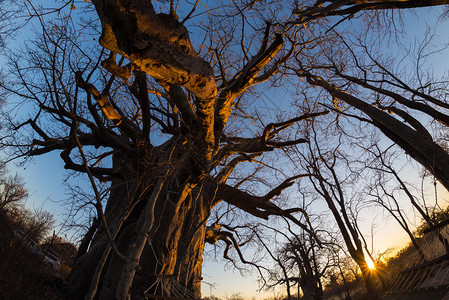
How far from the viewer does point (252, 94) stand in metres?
6.21

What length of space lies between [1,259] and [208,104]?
442 centimetres

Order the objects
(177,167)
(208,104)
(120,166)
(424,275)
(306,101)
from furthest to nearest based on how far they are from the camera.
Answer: (306,101), (120,166), (177,167), (208,104), (424,275)

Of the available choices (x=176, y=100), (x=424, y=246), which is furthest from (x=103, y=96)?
(x=424, y=246)

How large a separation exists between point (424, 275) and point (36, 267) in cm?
628

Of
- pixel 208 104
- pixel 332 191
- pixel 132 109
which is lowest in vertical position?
pixel 208 104

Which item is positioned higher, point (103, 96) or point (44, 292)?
point (103, 96)

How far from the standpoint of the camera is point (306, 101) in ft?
23.7

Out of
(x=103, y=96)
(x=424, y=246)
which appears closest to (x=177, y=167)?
(x=103, y=96)

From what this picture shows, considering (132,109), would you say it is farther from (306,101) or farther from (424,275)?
(424,275)

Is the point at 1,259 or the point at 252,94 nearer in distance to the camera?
the point at 1,259

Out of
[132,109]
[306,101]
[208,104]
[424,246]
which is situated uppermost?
[306,101]

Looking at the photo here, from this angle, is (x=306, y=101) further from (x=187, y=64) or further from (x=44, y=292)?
(x=44, y=292)

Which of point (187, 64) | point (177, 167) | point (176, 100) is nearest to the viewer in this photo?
point (187, 64)

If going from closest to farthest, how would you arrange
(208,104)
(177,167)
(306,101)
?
(208,104) → (177,167) → (306,101)
